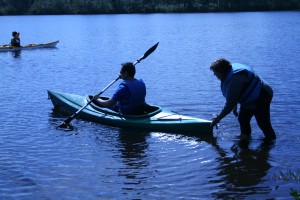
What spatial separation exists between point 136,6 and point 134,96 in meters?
70.3

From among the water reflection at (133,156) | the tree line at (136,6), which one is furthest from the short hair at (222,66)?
the tree line at (136,6)

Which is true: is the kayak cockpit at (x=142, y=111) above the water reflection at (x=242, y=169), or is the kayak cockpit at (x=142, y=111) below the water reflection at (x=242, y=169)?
above

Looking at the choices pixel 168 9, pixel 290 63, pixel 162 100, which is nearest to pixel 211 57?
pixel 290 63

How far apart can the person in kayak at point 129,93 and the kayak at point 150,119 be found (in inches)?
7.5

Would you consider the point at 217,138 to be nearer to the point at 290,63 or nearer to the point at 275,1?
the point at 290,63

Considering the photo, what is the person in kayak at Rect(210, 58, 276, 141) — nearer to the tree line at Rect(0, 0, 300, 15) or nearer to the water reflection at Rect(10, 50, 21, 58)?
the water reflection at Rect(10, 50, 21, 58)

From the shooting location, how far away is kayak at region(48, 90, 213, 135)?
9.55 metres

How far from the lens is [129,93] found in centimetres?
989

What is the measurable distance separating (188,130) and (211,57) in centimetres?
1419

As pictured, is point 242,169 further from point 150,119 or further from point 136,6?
point 136,6

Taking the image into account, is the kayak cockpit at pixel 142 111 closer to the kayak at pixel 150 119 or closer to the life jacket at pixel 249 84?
the kayak at pixel 150 119

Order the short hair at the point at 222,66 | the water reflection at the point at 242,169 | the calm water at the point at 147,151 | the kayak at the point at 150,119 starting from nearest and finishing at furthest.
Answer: the water reflection at the point at 242,169 → the calm water at the point at 147,151 → the short hair at the point at 222,66 → the kayak at the point at 150,119

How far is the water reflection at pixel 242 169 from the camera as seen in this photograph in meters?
6.74

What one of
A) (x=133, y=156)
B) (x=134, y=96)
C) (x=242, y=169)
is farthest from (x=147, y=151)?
(x=242, y=169)
